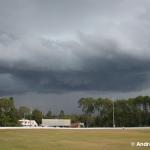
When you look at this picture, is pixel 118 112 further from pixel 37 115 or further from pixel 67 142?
pixel 67 142

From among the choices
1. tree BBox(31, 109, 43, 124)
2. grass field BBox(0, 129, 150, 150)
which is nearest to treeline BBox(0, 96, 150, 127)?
tree BBox(31, 109, 43, 124)

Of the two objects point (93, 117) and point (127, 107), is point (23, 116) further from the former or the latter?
point (127, 107)

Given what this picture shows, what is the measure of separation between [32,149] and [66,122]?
12874 cm

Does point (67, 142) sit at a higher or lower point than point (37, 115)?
lower

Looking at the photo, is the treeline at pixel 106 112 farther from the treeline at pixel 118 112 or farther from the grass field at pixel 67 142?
the grass field at pixel 67 142

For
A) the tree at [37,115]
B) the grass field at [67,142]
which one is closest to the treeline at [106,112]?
the tree at [37,115]

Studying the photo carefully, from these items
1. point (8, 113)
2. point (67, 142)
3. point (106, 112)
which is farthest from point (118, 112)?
point (67, 142)

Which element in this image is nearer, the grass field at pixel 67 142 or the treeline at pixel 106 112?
the grass field at pixel 67 142

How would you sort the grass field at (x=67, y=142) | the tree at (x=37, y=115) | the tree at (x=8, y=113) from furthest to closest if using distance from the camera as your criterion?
1. the tree at (x=37, y=115)
2. the tree at (x=8, y=113)
3. the grass field at (x=67, y=142)

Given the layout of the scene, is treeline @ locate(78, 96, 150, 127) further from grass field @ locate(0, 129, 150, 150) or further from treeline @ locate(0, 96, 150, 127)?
grass field @ locate(0, 129, 150, 150)

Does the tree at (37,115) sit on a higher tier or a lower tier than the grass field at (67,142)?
higher

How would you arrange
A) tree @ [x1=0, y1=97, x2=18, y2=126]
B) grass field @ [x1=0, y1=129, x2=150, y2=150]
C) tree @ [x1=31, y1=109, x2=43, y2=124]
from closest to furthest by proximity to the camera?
grass field @ [x1=0, y1=129, x2=150, y2=150] < tree @ [x1=0, y1=97, x2=18, y2=126] < tree @ [x1=31, y1=109, x2=43, y2=124]

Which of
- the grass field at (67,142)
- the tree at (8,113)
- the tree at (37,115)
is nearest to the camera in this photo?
the grass field at (67,142)

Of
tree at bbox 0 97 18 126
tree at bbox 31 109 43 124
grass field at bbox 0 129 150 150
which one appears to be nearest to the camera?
grass field at bbox 0 129 150 150
